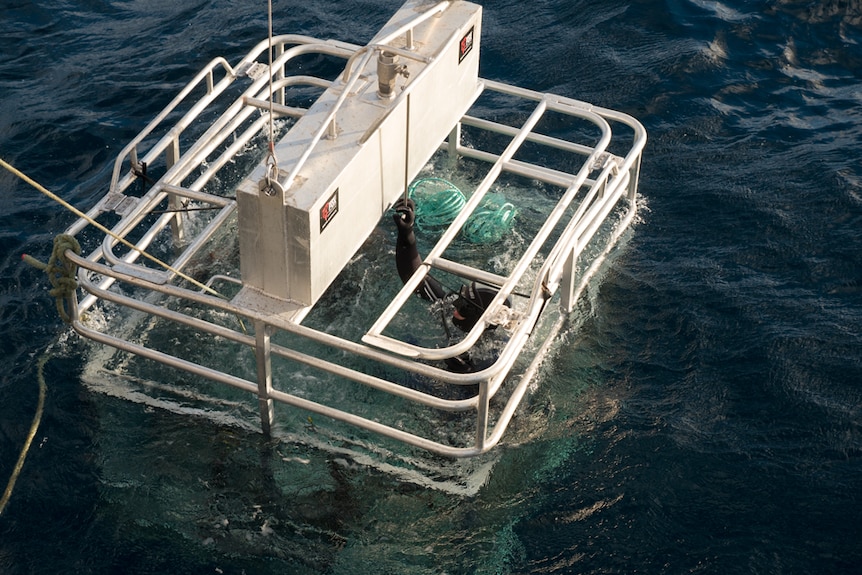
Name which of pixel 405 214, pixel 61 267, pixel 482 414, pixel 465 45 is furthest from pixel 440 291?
pixel 61 267

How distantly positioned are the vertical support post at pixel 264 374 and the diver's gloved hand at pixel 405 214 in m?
1.71

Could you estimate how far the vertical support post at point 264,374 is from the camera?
36.0 ft

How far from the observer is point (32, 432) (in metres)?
12.3

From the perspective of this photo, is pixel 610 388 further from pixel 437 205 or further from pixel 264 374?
pixel 264 374

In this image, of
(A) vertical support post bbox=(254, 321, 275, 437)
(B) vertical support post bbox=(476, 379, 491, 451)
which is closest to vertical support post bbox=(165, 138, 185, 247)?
(A) vertical support post bbox=(254, 321, 275, 437)

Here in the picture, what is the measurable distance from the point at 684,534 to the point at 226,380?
4507 mm

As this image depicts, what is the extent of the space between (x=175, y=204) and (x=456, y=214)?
10.6ft

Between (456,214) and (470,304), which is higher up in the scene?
(470,304)

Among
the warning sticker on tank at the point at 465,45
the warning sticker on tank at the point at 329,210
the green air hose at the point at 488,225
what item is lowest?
the green air hose at the point at 488,225

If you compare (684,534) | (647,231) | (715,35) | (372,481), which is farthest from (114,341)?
(715,35)

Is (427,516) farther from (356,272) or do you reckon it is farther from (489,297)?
(356,272)

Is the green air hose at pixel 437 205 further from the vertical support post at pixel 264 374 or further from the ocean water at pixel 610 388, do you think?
the vertical support post at pixel 264 374

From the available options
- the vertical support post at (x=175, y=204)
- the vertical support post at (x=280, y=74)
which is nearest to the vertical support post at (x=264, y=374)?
the vertical support post at (x=175, y=204)

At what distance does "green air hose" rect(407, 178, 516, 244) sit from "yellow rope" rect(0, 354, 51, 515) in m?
4.53
